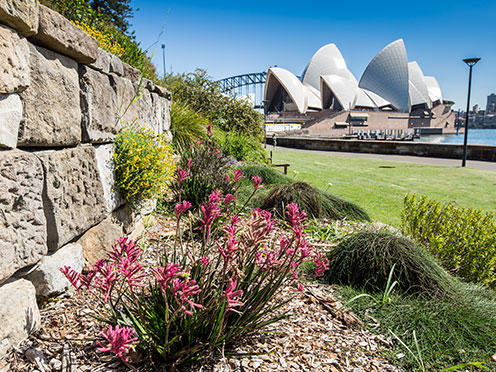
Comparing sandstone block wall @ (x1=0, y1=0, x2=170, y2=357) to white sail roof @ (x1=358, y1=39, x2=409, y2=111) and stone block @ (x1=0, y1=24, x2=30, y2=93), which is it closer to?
stone block @ (x1=0, y1=24, x2=30, y2=93)

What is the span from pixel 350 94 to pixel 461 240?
57.7 m

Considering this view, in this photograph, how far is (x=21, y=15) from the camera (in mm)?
1559

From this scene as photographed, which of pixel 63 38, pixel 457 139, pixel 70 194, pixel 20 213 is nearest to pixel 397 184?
pixel 70 194

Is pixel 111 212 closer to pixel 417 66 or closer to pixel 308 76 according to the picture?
pixel 308 76

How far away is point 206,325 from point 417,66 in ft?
230

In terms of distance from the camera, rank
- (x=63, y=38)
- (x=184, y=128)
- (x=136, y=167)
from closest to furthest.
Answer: (x=63, y=38) < (x=136, y=167) < (x=184, y=128)

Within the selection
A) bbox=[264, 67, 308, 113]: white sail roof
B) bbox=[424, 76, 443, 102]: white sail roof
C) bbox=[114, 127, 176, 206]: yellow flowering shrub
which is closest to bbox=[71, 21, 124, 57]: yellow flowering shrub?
bbox=[114, 127, 176, 206]: yellow flowering shrub

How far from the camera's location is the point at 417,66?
5994cm

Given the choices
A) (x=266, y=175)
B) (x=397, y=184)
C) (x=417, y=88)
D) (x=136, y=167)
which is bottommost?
(x=397, y=184)

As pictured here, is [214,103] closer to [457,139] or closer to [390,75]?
[457,139]

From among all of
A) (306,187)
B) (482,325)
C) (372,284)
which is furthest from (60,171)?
(306,187)

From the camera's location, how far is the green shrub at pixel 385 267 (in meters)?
2.25

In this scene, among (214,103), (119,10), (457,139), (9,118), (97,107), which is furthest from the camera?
(457,139)

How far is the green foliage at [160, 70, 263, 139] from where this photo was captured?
33.0 ft
